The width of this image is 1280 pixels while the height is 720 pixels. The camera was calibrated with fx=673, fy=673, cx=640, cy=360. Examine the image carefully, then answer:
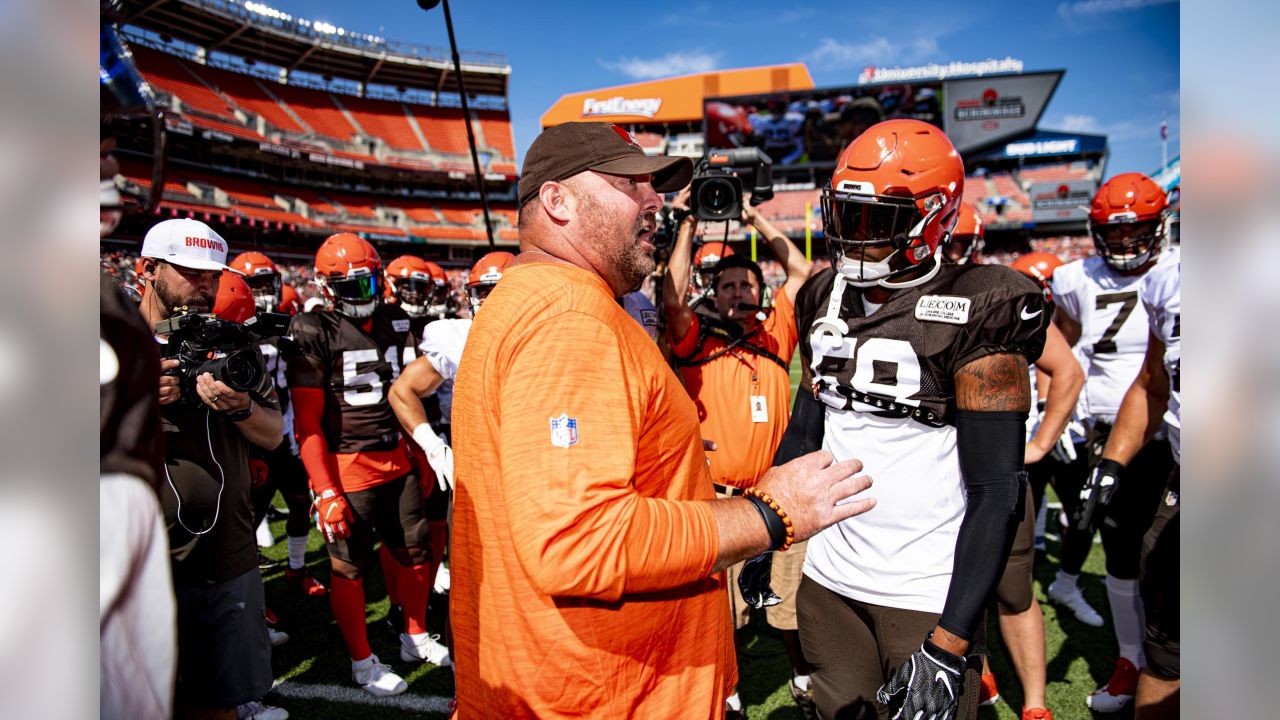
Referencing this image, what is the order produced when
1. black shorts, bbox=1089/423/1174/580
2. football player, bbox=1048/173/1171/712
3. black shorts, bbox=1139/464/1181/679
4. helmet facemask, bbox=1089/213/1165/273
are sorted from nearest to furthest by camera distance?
black shorts, bbox=1139/464/1181/679
black shorts, bbox=1089/423/1174/580
football player, bbox=1048/173/1171/712
helmet facemask, bbox=1089/213/1165/273

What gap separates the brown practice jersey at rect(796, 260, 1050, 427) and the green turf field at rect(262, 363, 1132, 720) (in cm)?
225

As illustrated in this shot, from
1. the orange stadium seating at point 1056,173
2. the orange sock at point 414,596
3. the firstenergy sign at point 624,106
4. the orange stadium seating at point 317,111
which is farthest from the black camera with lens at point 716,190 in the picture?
the firstenergy sign at point 624,106

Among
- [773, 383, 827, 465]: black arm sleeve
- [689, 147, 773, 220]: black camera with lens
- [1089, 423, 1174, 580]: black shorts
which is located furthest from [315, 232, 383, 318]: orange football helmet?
[1089, 423, 1174, 580]: black shorts

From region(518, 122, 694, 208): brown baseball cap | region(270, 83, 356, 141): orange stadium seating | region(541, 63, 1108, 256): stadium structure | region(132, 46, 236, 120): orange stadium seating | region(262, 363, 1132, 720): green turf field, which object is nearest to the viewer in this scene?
region(518, 122, 694, 208): brown baseball cap

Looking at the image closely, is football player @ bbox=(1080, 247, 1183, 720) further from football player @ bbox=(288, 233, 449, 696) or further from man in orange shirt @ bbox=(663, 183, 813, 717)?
football player @ bbox=(288, 233, 449, 696)

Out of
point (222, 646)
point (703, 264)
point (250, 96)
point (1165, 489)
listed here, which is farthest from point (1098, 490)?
point (250, 96)

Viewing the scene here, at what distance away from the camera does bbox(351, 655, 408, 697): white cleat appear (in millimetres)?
3809

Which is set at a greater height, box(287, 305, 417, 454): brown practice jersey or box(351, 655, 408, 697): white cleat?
box(287, 305, 417, 454): brown practice jersey

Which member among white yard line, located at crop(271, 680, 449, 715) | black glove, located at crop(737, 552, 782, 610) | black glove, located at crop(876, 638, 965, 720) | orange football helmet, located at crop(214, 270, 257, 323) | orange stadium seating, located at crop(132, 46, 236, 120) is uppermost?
orange stadium seating, located at crop(132, 46, 236, 120)

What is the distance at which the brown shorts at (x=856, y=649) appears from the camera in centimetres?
203

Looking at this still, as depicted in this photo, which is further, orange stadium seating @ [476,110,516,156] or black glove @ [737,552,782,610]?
orange stadium seating @ [476,110,516,156]

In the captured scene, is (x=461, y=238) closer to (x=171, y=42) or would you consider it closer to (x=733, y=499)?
(x=171, y=42)

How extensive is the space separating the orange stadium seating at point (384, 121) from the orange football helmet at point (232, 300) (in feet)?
149
